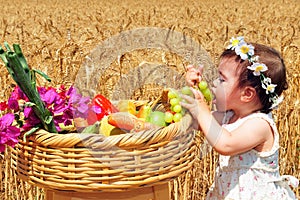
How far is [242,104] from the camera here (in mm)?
2312

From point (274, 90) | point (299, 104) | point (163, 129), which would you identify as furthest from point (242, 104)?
point (299, 104)

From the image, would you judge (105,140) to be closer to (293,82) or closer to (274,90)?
(274,90)

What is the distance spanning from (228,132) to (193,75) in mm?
275

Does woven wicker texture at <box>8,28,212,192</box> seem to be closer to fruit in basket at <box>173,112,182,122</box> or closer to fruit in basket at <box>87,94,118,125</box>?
fruit in basket at <box>173,112,182,122</box>

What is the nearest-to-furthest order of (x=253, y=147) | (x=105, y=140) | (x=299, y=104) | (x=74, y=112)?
1. (x=105, y=140)
2. (x=74, y=112)
3. (x=253, y=147)
4. (x=299, y=104)

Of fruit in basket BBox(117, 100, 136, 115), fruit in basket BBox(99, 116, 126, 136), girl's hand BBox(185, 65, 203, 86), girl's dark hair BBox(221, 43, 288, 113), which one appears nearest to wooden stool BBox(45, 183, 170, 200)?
fruit in basket BBox(99, 116, 126, 136)

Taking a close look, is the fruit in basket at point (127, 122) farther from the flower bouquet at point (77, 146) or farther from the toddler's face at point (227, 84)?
the toddler's face at point (227, 84)

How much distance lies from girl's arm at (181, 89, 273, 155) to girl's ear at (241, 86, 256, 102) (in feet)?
0.32

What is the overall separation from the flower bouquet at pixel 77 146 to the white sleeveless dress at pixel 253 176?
433mm

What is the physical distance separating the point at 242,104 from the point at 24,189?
1581mm

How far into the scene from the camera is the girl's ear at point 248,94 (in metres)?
2.26

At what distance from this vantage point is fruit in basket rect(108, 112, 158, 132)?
1.88 m

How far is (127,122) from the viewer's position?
1.90m

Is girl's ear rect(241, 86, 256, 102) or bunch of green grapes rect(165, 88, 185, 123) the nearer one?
bunch of green grapes rect(165, 88, 185, 123)
